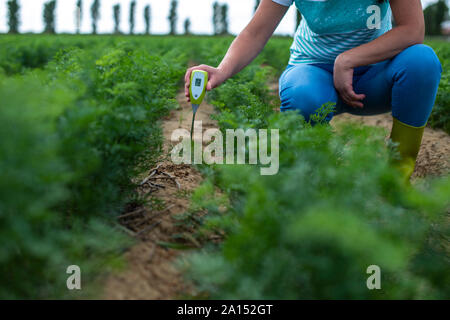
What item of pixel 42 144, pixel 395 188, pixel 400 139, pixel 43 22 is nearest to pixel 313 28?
pixel 400 139

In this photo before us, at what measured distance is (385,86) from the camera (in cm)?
255

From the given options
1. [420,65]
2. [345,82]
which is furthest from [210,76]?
[420,65]

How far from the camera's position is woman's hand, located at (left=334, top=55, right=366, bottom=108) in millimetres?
2400

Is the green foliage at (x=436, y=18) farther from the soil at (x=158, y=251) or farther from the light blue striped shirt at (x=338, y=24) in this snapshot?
the soil at (x=158, y=251)

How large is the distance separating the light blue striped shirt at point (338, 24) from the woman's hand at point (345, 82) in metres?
0.32

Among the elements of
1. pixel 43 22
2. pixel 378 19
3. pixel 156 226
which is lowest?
pixel 156 226

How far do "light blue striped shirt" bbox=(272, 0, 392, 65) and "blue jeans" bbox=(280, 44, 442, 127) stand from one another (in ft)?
0.42

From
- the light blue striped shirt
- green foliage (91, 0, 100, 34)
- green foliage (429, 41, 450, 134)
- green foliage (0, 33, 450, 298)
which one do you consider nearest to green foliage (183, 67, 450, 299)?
green foliage (0, 33, 450, 298)

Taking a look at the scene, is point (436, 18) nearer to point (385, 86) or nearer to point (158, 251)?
point (385, 86)

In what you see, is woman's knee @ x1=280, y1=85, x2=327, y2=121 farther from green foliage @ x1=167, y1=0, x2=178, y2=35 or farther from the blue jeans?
green foliage @ x1=167, y1=0, x2=178, y2=35

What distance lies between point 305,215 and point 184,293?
0.71 meters

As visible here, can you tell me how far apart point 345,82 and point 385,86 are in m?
0.33
